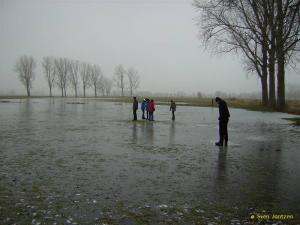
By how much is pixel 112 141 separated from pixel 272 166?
6936mm

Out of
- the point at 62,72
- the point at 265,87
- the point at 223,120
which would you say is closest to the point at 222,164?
the point at 223,120

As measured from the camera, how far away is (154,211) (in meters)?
5.66

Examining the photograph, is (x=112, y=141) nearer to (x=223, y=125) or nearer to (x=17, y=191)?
(x=223, y=125)

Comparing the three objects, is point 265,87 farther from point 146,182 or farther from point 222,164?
point 146,182

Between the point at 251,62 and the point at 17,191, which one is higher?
the point at 251,62

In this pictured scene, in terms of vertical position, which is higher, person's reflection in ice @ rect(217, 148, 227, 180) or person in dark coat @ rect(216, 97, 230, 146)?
person in dark coat @ rect(216, 97, 230, 146)

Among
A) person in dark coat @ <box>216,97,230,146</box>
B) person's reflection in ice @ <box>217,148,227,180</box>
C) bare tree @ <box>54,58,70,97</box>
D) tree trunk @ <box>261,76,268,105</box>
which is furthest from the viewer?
bare tree @ <box>54,58,70,97</box>

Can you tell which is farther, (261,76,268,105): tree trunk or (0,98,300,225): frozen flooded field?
(261,76,268,105): tree trunk

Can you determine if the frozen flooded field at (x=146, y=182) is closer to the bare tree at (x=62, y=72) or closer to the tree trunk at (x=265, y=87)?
the tree trunk at (x=265, y=87)

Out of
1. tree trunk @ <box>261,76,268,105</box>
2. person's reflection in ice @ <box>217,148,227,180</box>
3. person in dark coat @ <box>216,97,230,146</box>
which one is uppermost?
tree trunk @ <box>261,76,268,105</box>

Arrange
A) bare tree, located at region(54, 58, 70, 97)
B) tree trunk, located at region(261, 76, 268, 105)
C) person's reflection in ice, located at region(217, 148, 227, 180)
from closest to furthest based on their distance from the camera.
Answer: person's reflection in ice, located at region(217, 148, 227, 180)
tree trunk, located at region(261, 76, 268, 105)
bare tree, located at region(54, 58, 70, 97)

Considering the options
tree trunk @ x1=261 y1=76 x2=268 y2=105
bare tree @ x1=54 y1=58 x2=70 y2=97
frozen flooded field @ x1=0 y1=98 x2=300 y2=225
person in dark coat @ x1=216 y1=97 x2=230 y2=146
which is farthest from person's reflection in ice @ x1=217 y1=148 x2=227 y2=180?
bare tree @ x1=54 y1=58 x2=70 y2=97

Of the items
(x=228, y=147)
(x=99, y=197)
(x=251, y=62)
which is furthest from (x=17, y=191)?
(x=251, y=62)

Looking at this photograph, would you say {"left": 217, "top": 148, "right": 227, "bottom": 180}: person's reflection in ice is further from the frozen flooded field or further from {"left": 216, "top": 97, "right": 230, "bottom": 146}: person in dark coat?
{"left": 216, "top": 97, "right": 230, "bottom": 146}: person in dark coat
